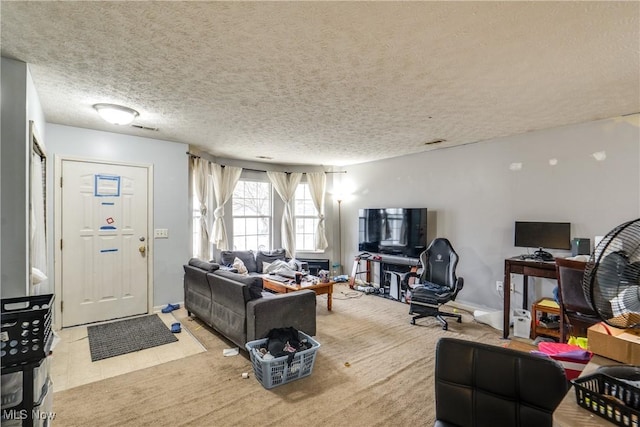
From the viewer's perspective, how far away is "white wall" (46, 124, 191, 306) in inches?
150

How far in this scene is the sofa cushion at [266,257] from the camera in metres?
5.21

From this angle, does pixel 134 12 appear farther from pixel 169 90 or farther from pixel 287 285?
pixel 287 285

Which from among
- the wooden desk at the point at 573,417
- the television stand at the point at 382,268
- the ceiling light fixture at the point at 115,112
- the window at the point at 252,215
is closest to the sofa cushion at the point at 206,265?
the ceiling light fixture at the point at 115,112

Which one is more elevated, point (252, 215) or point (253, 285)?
point (252, 215)

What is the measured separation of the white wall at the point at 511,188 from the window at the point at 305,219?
1.63 meters

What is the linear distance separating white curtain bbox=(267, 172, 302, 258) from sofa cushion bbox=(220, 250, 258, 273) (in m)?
1.05

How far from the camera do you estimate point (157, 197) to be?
420 cm

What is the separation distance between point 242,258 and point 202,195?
123cm

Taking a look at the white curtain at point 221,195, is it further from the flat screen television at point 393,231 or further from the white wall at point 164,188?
the flat screen television at point 393,231

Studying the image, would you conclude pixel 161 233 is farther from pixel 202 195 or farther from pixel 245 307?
pixel 245 307

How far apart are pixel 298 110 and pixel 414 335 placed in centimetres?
277

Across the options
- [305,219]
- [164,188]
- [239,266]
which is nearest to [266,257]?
[239,266]

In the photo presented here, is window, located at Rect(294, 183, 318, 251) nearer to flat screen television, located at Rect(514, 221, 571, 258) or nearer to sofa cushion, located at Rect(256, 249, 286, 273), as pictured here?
sofa cushion, located at Rect(256, 249, 286, 273)

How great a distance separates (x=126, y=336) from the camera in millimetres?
3355
